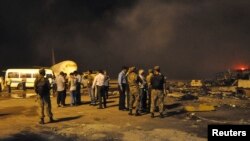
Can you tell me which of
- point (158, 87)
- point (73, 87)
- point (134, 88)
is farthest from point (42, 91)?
point (73, 87)

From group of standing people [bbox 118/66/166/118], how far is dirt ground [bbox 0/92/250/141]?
584 mm

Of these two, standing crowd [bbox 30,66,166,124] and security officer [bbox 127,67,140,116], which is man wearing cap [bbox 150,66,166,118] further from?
security officer [bbox 127,67,140,116]

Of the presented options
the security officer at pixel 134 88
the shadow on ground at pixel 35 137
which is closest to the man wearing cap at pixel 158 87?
the security officer at pixel 134 88

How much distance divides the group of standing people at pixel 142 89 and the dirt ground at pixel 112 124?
0.58 m

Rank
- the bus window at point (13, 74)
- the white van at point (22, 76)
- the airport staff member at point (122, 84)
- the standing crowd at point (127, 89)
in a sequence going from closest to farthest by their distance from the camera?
the standing crowd at point (127, 89) < the airport staff member at point (122, 84) < the white van at point (22, 76) < the bus window at point (13, 74)

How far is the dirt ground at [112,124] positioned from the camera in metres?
11.7

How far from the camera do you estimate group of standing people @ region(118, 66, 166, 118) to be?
1529cm

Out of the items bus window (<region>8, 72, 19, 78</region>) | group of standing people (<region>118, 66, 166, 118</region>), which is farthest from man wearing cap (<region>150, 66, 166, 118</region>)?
bus window (<region>8, 72, 19, 78</region>)

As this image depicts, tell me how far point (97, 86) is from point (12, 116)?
14.4 feet

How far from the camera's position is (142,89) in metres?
17.2

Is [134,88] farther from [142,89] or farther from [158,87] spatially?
[158,87]

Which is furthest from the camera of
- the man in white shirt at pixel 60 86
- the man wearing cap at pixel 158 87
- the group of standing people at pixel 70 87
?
the group of standing people at pixel 70 87

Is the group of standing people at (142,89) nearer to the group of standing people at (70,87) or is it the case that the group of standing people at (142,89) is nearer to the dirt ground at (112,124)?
the dirt ground at (112,124)

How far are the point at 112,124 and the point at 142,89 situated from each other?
3.73m
